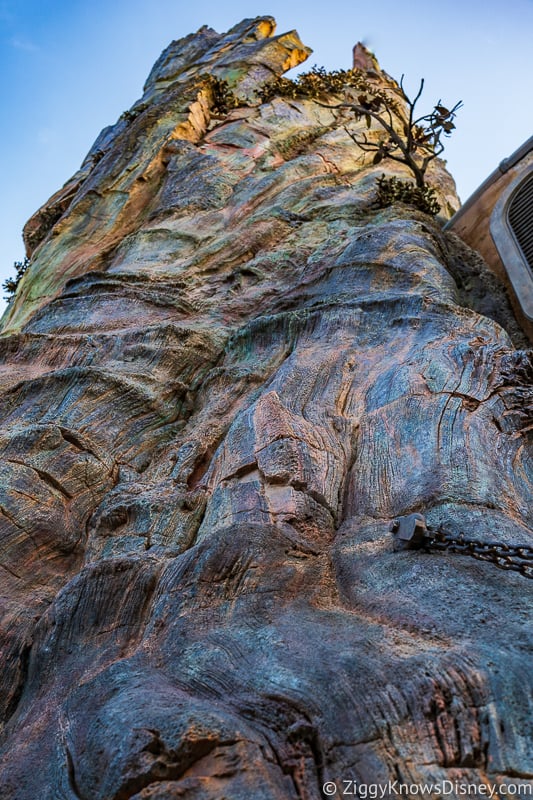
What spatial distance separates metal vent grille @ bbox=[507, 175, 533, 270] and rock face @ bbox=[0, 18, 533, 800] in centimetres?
73

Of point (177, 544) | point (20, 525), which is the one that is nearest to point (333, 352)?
point (177, 544)

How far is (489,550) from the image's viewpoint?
3.49 meters

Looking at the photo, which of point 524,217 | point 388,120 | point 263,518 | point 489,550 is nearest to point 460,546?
point 489,550

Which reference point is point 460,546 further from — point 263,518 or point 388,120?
point 388,120

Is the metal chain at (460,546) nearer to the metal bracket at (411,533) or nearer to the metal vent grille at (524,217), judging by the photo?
the metal bracket at (411,533)

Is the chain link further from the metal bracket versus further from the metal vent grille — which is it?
the metal vent grille

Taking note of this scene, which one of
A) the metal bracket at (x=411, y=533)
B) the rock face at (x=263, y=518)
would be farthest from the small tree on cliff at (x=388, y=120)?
the metal bracket at (x=411, y=533)

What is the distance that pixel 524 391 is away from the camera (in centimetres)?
548

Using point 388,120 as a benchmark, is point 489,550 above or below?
below

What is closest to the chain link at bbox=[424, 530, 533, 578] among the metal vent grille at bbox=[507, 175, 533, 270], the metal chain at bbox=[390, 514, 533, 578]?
the metal chain at bbox=[390, 514, 533, 578]

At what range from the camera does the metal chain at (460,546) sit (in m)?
3.42

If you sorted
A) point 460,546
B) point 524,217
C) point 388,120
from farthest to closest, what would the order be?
point 388,120 → point 524,217 → point 460,546

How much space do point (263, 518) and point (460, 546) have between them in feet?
4.43

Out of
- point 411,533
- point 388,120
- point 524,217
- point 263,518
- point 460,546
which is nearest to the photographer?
point 460,546
